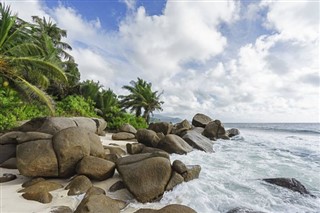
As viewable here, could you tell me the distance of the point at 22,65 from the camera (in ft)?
34.3

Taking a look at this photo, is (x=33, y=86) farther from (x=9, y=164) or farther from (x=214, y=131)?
(x=214, y=131)

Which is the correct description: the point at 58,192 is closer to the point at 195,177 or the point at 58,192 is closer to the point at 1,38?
the point at 195,177

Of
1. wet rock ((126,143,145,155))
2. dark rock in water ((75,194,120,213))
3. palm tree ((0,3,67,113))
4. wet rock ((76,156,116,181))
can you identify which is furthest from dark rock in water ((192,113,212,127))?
dark rock in water ((75,194,120,213))

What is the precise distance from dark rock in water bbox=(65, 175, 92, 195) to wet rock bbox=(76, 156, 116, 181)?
236 mm

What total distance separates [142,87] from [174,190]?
20673mm

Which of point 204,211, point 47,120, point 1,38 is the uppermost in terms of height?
point 1,38

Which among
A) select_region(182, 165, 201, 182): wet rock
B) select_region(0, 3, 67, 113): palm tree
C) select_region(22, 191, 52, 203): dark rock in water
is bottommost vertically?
select_region(22, 191, 52, 203): dark rock in water

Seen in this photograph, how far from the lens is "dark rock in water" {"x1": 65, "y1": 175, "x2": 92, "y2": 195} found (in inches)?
233

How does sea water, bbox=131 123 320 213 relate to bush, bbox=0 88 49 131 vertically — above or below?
below

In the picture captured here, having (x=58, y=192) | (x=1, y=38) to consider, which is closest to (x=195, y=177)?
(x=58, y=192)

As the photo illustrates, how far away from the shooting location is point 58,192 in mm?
5910

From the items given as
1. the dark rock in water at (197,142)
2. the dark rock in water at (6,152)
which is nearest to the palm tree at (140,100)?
the dark rock in water at (197,142)

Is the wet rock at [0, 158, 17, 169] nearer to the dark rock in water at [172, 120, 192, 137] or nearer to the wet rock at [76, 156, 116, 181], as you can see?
the wet rock at [76, 156, 116, 181]

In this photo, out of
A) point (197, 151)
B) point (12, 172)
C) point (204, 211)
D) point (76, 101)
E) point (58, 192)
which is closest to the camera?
point (204, 211)
